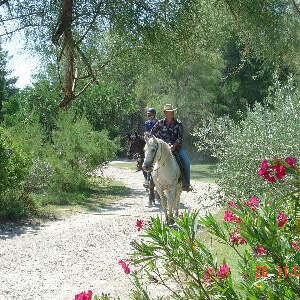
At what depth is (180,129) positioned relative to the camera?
940 centimetres

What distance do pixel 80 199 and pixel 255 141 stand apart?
744 centimetres

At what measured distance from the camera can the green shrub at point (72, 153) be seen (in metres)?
14.6

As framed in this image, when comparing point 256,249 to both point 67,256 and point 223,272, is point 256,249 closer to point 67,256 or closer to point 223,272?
point 223,272

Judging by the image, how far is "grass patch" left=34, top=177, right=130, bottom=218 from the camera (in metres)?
11.7

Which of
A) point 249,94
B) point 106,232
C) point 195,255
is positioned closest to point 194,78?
point 249,94

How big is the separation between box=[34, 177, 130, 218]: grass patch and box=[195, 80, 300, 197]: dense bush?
4.38 metres

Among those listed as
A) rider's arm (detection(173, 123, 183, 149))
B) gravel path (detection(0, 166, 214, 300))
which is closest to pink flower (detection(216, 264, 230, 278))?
gravel path (detection(0, 166, 214, 300))

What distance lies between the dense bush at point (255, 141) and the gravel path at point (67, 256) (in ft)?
2.49

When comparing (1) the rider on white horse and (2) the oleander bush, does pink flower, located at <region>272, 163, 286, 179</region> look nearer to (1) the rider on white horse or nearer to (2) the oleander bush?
(2) the oleander bush

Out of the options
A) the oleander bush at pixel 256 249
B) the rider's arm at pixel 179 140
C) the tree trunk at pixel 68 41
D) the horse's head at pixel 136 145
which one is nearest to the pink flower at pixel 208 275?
the oleander bush at pixel 256 249

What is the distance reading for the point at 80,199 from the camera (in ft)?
45.5

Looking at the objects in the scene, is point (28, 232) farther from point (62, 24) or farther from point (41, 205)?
point (62, 24)

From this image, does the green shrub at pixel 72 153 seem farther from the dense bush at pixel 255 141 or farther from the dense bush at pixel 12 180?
the dense bush at pixel 255 141

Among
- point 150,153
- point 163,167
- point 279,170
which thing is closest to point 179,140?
point 163,167
